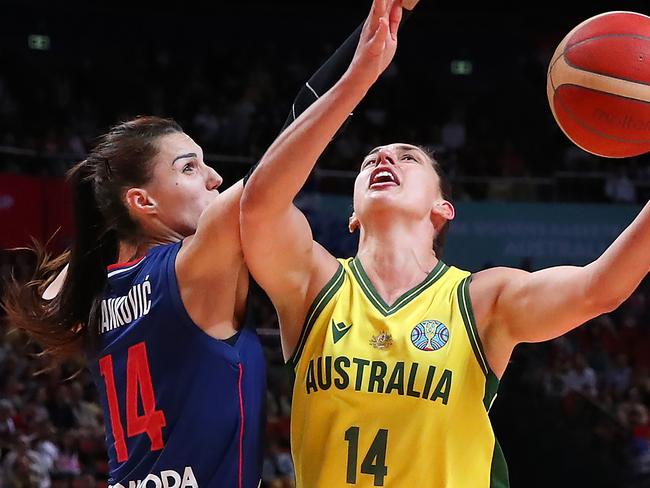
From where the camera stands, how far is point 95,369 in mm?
3232

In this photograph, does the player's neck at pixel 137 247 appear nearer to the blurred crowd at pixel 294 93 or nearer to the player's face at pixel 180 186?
the player's face at pixel 180 186

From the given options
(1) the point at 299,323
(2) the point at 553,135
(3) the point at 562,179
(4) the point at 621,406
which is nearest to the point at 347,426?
Result: (1) the point at 299,323

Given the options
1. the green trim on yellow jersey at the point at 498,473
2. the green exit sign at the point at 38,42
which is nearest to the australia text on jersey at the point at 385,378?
the green trim on yellow jersey at the point at 498,473

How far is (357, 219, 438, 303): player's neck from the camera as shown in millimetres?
3227

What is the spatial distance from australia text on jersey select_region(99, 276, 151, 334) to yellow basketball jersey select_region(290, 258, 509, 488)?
0.47 metres

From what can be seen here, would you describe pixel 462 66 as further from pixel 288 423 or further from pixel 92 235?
pixel 92 235

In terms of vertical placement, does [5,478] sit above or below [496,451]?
below

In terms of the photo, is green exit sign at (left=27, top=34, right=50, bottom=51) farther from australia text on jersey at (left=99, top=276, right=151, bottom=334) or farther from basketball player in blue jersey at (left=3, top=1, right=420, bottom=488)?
australia text on jersey at (left=99, top=276, right=151, bottom=334)

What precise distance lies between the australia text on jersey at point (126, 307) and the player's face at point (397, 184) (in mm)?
729

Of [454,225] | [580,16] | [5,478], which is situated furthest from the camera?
[580,16]

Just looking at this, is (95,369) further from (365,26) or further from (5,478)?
(5,478)

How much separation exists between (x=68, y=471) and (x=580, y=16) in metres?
11.9

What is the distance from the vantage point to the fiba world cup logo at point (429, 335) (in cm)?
301

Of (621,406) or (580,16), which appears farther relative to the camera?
(580,16)
